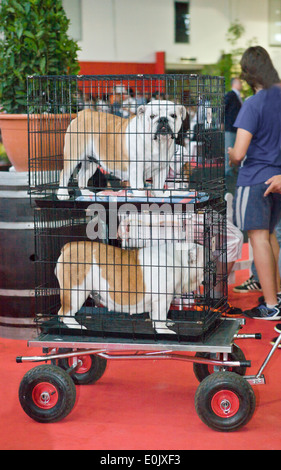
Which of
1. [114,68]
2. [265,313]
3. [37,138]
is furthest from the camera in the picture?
[114,68]

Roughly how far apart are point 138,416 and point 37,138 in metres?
1.59

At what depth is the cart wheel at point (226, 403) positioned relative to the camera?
247 cm

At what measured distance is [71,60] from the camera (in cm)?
391

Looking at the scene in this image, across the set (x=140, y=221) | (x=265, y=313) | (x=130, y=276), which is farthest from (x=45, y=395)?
(x=265, y=313)

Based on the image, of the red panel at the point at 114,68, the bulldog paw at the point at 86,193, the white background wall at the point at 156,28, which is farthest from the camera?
the white background wall at the point at 156,28

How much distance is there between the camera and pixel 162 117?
2.74 metres

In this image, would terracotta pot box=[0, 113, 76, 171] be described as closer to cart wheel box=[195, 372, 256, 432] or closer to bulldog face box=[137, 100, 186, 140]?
bulldog face box=[137, 100, 186, 140]

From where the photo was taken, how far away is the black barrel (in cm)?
358

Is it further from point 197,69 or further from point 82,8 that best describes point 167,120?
point 197,69

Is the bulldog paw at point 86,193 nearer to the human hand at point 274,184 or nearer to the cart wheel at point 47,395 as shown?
the cart wheel at point 47,395

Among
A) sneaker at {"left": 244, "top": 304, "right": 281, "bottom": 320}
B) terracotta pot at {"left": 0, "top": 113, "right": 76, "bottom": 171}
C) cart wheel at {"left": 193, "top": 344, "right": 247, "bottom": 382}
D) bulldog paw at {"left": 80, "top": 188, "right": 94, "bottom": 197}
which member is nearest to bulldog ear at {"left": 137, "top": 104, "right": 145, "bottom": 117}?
terracotta pot at {"left": 0, "top": 113, "right": 76, "bottom": 171}

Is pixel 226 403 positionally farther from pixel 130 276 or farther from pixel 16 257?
pixel 16 257

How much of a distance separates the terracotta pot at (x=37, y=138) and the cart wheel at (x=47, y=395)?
38.3 inches

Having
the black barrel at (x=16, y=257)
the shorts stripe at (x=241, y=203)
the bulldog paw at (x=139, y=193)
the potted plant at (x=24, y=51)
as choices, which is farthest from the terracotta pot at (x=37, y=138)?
the shorts stripe at (x=241, y=203)
